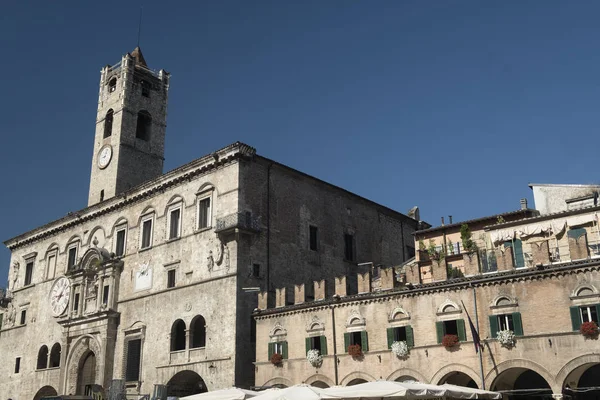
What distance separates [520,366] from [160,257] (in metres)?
21.6

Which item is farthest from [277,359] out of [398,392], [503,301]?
[398,392]

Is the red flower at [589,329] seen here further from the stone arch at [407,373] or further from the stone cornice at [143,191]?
the stone cornice at [143,191]

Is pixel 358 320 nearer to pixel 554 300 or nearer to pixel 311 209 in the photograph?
pixel 554 300

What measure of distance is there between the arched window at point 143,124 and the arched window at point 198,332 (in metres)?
19.2

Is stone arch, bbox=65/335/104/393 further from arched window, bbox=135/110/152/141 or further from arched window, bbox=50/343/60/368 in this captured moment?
arched window, bbox=135/110/152/141

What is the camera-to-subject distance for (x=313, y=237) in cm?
3794

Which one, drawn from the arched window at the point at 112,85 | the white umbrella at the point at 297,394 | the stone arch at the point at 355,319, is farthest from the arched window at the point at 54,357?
the white umbrella at the point at 297,394

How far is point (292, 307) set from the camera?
30.5 metres

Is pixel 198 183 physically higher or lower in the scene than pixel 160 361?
higher

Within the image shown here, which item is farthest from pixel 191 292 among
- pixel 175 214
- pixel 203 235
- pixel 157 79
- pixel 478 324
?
pixel 157 79

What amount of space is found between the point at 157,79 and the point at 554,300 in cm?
3662

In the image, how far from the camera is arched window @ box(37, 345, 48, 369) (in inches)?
1762

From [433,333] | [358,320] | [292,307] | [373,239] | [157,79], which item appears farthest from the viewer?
[157,79]

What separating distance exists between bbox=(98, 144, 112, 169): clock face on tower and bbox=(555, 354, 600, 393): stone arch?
34453 millimetres
